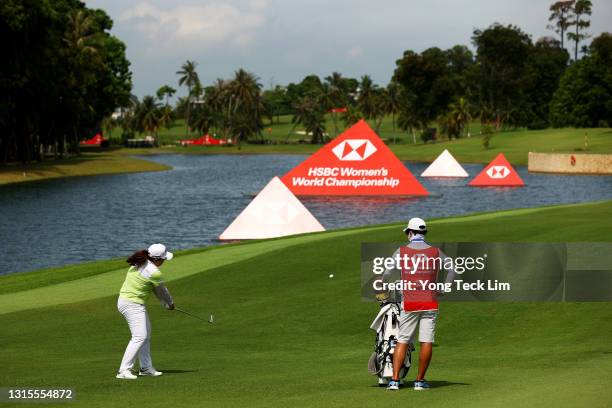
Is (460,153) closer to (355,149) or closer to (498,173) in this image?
(498,173)

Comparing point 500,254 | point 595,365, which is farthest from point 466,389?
point 500,254

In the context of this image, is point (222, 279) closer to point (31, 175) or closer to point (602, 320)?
point (602, 320)

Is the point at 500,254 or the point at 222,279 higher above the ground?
the point at 500,254

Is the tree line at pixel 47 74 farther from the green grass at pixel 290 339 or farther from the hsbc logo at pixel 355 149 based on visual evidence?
the green grass at pixel 290 339

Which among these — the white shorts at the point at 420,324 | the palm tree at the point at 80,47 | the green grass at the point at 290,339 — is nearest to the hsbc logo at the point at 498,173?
the palm tree at the point at 80,47

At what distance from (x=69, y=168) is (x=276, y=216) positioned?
285 ft

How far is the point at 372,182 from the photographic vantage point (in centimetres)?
7925

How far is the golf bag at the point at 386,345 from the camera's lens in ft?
50.7

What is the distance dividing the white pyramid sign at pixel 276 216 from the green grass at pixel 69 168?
226 ft

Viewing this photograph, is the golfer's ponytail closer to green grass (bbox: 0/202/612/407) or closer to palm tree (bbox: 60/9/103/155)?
green grass (bbox: 0/202/612/407)

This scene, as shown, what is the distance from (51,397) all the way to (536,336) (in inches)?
436

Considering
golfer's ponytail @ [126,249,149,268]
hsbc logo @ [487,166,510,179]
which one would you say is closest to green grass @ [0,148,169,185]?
hsbc logo @ [487,166,510,179]

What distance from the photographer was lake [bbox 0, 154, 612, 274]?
57.5m

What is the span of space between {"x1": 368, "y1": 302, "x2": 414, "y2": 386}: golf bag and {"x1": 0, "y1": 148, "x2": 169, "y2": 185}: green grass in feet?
336
